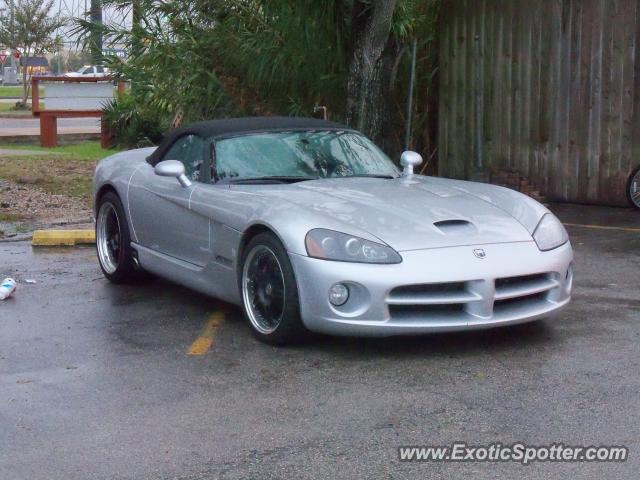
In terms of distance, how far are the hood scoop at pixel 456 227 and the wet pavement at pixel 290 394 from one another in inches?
25.3

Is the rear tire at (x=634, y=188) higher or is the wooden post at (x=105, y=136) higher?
the wooden post at (x=105, y=136)

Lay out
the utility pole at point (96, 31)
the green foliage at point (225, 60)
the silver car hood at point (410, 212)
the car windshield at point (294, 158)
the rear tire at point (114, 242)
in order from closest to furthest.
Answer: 1. the silver car hood at point (410, 212)
2. the car windshield at point (294, 158)
3. the rear tire at point (114, 242)
4. the green foliage at point (225, 60)
5. the utility pole at point (96, 31)

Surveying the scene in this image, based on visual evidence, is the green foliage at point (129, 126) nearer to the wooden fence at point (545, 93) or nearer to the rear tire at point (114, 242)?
the wooden fence at point (545, 93)

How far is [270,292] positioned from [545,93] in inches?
287

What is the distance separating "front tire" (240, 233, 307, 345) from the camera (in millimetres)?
5949

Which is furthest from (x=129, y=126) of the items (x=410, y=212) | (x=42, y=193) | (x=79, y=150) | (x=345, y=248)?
(x=345, y=248)

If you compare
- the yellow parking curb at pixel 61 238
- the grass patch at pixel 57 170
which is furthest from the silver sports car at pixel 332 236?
the grass patch at pixel 57 170

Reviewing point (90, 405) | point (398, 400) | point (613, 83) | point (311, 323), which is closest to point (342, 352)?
point (311, 323)

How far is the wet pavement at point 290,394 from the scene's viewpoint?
4348 millimetres

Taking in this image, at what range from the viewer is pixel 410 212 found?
618cm

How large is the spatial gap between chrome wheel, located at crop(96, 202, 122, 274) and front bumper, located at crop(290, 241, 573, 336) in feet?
9.01

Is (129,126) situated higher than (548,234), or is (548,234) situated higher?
(129,126)

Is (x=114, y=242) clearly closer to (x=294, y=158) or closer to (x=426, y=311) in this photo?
(x=294, y=158)

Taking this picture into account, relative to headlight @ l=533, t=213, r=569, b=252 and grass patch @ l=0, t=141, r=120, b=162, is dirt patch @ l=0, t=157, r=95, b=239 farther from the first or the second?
headlight @ l=533, t=213, r=569, b=252
